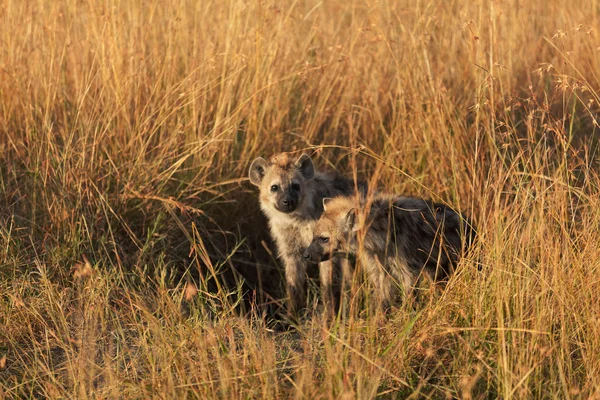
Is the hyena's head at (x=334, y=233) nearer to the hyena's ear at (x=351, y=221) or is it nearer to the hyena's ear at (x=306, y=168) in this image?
the hyena's ear at (x=351, y=221)

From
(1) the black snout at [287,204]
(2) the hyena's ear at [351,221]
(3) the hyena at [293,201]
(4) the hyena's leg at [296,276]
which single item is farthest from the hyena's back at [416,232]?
(4) the hyena's leg at [296,276]

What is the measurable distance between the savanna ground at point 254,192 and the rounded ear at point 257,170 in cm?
29

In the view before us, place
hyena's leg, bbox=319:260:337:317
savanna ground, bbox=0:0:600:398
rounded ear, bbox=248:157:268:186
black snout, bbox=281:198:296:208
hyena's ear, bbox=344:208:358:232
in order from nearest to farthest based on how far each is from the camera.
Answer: savanna ground, bbox=0:0:600:398 < hyena's ear, bbox=344:208:358:232 < hyena's leg, bbox=319:260:337:317 < black snout, bbox=281:198:296:208 < rounded ear, bbox=248:157:268:186

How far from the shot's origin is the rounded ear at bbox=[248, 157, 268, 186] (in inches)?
227

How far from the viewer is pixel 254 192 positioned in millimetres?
6281

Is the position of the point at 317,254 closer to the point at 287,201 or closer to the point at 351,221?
the point at 351,221

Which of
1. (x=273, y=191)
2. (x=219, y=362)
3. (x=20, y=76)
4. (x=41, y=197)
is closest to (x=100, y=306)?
(x=219, y=362)

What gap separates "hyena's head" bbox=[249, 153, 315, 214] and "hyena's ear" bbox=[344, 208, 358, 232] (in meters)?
0.82

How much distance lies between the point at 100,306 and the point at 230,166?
6.80 ft

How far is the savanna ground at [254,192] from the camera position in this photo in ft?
12.2

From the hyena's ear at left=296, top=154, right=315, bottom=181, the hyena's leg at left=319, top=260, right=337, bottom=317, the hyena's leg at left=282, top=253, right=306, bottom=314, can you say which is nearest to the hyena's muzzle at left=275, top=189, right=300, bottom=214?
the hyena's ear at left=296, top=154, right=315, bottom=181

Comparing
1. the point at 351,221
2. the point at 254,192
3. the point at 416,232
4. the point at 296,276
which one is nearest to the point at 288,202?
the point at 296,276

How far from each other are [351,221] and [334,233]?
143 millimetres

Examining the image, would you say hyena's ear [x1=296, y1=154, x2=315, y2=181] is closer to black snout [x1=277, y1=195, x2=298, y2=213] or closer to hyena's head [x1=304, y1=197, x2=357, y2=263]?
black snout [x1=277, y1=195, x2=298, y2=213]
